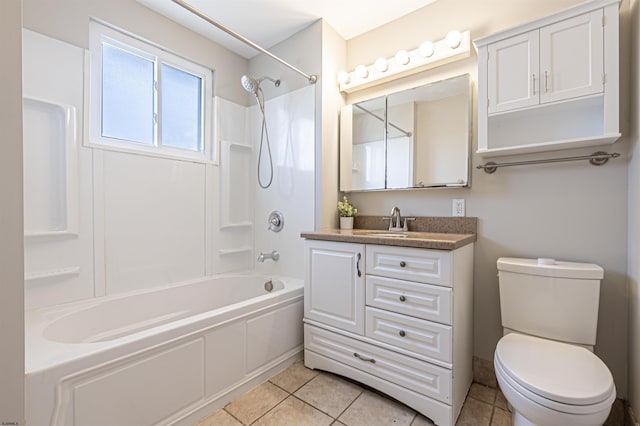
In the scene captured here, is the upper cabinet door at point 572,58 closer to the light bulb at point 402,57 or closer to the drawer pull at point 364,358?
the light bulb at point 402,57

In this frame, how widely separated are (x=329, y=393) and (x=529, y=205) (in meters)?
1.60

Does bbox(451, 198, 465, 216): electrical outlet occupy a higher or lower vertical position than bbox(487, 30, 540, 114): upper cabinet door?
lower

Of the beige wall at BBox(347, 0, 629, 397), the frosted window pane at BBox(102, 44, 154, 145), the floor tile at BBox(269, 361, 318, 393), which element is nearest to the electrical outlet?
the beige wall at BBox(347, 0, 629, 397)

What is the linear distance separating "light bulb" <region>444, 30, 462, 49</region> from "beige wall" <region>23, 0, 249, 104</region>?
1.81 meters

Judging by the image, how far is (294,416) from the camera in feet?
4.90

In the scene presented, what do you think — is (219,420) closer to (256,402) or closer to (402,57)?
(256,402)

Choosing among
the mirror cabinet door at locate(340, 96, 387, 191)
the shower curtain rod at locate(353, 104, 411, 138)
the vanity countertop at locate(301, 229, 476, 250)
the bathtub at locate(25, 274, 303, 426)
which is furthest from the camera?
the mirror cabinet door at locate(340, 96, 387, 191)

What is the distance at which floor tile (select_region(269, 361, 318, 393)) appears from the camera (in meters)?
1.76

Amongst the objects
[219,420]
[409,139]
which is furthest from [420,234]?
[219,420]

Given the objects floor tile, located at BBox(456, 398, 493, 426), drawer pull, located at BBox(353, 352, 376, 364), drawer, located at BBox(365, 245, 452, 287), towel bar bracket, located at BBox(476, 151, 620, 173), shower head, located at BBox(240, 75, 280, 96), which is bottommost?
floor tile, located at BBox(456, 398, 493, 426)

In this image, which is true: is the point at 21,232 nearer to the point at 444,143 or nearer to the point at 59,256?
the point at 59,256

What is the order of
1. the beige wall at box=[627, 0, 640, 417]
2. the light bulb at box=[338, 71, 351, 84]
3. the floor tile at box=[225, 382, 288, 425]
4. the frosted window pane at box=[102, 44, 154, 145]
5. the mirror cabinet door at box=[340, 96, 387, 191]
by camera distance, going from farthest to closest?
1. the light bulb at box=[338, 71, 351, 84]
2. the mirror cabinet door at box=[340, 96, 387, 191]
3. the frosted window pane at box=[102, 44, 154, 145]
4. the floor tile at box=[225, 382, 288, 425]
5. the beige wall at box=[627, 0, 640, 417]

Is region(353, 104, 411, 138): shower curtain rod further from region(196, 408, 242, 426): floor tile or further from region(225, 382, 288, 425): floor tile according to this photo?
region(196, 408, 242, 426): floor tile

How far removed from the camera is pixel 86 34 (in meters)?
1.81
